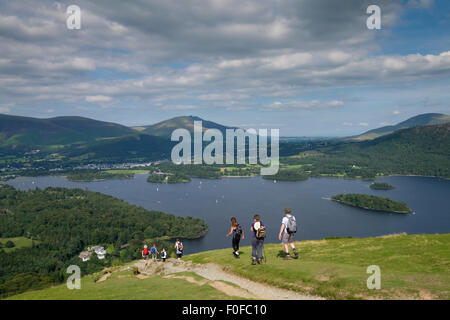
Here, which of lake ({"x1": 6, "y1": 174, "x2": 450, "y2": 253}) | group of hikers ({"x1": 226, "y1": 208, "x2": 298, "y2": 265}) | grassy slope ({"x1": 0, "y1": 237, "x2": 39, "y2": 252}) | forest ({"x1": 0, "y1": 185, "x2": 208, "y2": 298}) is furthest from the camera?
lake ({"x1": 6, "y1": 174, "x2": 450, "y2": 253})

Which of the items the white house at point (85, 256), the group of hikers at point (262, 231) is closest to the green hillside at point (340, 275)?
the group of hikers at point (262, 231)

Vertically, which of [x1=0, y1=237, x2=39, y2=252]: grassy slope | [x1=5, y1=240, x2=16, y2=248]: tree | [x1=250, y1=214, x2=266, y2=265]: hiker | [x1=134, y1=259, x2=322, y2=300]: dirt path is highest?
[x1=250, y1=214, x2=266, y2=265]: hiker

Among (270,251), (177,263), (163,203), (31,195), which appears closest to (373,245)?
(270,251)

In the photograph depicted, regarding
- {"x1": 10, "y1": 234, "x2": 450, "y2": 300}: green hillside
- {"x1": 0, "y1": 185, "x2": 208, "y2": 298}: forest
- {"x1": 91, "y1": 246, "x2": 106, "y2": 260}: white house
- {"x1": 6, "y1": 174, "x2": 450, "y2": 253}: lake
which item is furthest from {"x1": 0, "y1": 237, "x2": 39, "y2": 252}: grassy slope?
{"x1": 10, "y1": 234, "x2": 450, "y2": 300}: green hillside

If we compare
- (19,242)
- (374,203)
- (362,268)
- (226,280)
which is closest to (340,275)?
(362,268)

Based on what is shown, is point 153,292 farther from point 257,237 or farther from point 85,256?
point 85,256

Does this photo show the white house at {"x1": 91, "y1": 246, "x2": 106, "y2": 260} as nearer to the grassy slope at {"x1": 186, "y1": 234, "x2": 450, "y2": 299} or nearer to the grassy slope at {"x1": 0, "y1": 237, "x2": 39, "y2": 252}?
the grassy slope at {"x1": 0, "y1": 237, "x2": 39, "y2": 252}
